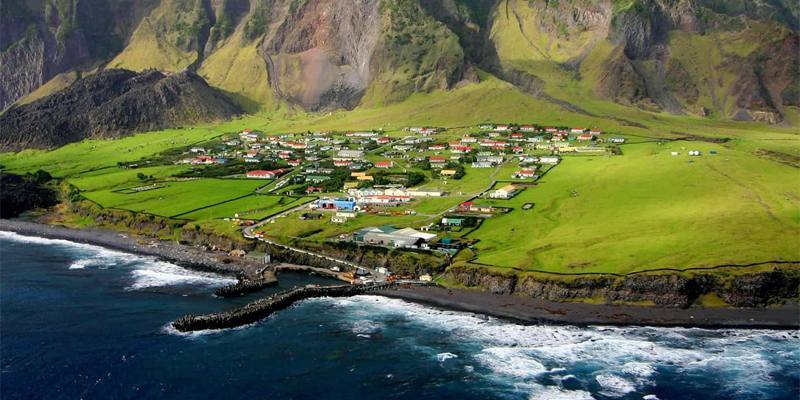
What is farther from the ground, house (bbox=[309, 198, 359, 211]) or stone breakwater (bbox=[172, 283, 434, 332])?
house (bbox=[309, 198, 359, 211])

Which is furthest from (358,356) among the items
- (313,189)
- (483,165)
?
(483,165)

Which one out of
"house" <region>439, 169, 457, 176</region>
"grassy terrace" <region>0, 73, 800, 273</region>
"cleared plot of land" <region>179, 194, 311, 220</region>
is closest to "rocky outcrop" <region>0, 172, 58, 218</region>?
"grassy terrace" <region>0, 73, 800, 273</region>

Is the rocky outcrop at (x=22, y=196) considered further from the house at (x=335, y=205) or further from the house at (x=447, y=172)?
the house at (x=447, y=172)

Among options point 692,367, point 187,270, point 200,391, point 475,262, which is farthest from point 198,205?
point 692,367

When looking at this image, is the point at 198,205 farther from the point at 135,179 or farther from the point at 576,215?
the point at 576,215

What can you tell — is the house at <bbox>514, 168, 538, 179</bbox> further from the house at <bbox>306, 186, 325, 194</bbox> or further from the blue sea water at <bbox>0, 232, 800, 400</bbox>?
the blue sea water at <bbox>0, 232, 800, 400</bbox>

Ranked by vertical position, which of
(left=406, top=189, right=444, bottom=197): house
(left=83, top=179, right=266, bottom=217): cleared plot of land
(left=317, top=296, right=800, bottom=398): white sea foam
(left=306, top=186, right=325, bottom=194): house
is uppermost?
(left=83, top=179, right=266, bottom=217): cleared plot of land
